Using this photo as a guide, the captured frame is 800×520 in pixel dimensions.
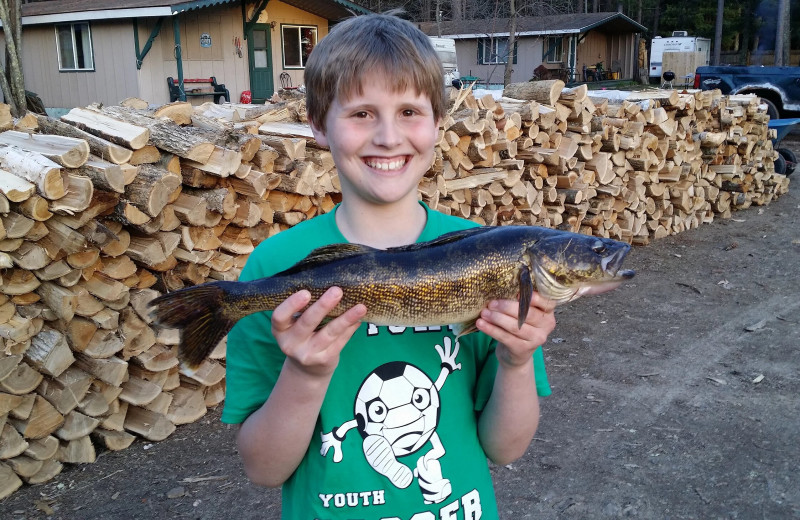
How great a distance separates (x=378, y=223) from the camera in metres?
1.95

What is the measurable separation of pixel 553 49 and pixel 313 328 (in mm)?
34738

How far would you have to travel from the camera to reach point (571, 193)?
8086mm

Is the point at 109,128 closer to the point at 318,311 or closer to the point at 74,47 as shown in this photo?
the point at 318,311

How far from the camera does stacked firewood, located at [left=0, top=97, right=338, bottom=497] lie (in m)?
3.82

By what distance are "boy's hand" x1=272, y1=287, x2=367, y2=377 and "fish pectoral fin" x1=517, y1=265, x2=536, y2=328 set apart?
0.37 meters

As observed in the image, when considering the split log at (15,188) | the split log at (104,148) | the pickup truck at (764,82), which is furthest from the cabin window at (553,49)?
the split log at (15,188)

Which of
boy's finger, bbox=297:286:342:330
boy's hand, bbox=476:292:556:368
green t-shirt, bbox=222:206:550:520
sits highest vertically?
boy's finger, bbox=297:286:342:330

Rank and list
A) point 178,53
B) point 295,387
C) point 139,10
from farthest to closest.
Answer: point 178,53 < point 139,10 < point 295,387

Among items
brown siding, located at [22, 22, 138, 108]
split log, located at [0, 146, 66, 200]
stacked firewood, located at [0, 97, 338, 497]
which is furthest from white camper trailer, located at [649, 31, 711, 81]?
split log, located at [0, 146, 66, 200]

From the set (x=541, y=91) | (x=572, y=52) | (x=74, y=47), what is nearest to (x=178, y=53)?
(x=74, y=47)

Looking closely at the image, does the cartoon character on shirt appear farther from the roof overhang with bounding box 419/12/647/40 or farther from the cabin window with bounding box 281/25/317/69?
the roof overhang with bounding box 419/12/647/40

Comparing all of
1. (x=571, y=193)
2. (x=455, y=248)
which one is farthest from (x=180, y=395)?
(x=571, y=193)

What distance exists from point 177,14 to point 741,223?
47.5ft

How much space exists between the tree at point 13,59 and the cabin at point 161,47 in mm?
4417
